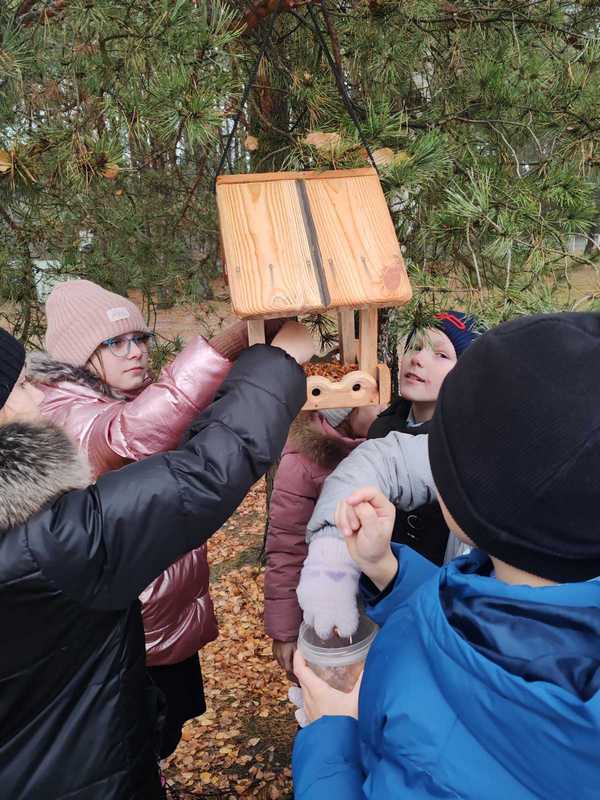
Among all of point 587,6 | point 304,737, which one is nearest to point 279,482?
point 304,737

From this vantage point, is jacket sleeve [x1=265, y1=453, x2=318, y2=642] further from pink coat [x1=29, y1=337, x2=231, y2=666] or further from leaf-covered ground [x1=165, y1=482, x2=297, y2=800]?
leaf-covered ground [x1=165, y1=482, x2=297, y2=800]

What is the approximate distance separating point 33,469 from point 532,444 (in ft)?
2.47

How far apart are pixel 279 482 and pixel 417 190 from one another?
931 millimetres

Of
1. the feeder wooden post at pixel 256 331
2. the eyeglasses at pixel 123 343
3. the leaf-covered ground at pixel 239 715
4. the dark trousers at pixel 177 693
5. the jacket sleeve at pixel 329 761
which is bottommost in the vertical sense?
the leaf-covered ground at pixel 239 715

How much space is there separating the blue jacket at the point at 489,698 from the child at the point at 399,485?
346 millimetres

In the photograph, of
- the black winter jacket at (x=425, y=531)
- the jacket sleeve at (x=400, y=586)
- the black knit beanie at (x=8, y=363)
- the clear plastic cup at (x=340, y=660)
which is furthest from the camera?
the black winter jacket at (x=425, y=531)

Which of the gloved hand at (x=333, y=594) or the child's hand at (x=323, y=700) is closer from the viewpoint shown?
the child's hand at (x=323, y=700)

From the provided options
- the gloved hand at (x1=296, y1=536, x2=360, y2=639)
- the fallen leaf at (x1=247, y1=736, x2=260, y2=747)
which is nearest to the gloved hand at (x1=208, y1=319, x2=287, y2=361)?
the gloved hand at (x1=296, y1=536, x2=360, y2=639)

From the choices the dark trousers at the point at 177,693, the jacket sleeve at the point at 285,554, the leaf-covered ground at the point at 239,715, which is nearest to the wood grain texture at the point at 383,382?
the jacket sleeve at the point at 285,554

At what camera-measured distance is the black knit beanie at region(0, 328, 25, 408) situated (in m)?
0.96

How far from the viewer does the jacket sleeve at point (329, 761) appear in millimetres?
845

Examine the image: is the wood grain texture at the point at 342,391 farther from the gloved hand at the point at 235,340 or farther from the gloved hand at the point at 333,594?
the gloved hand at the point at 333,594

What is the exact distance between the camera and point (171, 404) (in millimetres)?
1263

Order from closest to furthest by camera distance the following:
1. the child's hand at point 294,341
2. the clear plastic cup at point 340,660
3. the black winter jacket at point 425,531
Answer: the clear plastic cup at point 340,660 < the child's hand at point 294,341 < the black winter jacket at point 425,531
